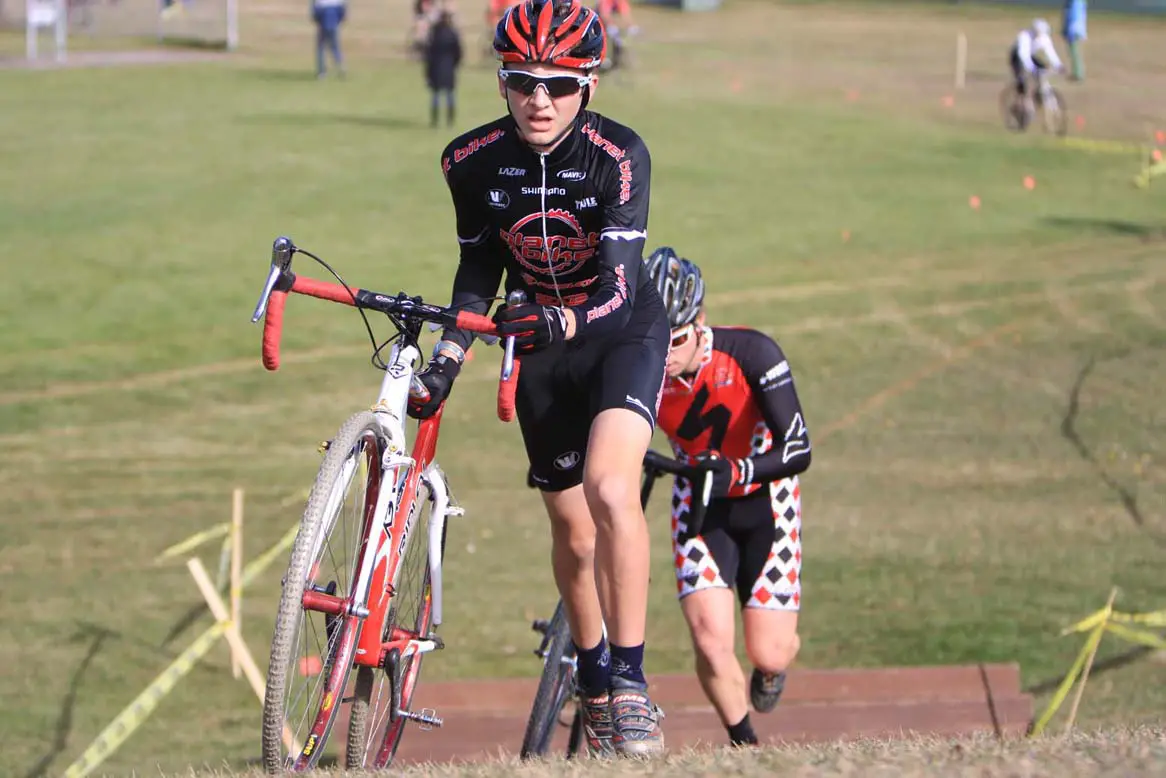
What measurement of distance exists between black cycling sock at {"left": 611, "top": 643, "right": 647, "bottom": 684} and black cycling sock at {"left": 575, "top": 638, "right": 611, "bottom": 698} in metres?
0.20

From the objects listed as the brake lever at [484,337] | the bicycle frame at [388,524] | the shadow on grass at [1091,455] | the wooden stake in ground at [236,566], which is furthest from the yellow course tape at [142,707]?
the shadow on grass at [1091,455]

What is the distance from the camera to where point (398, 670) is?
5.71 m

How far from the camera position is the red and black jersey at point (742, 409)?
7.33m

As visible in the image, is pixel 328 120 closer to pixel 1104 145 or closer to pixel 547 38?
pixel 1104 145

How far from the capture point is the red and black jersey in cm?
733

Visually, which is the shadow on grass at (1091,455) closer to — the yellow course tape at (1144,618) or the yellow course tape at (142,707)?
the yellow course tape at (1144,618)

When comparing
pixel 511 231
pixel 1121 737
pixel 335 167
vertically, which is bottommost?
pixel 335 167

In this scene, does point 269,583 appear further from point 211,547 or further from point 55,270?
point 55,270

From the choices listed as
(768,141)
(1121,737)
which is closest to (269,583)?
(1121,737)

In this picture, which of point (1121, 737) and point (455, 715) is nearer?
point (1121, 737)

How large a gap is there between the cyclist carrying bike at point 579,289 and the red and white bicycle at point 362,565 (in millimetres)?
262

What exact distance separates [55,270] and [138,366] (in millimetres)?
3905

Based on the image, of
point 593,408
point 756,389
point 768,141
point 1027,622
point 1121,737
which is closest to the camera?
point 1121,737

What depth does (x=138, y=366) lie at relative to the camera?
15930mm
